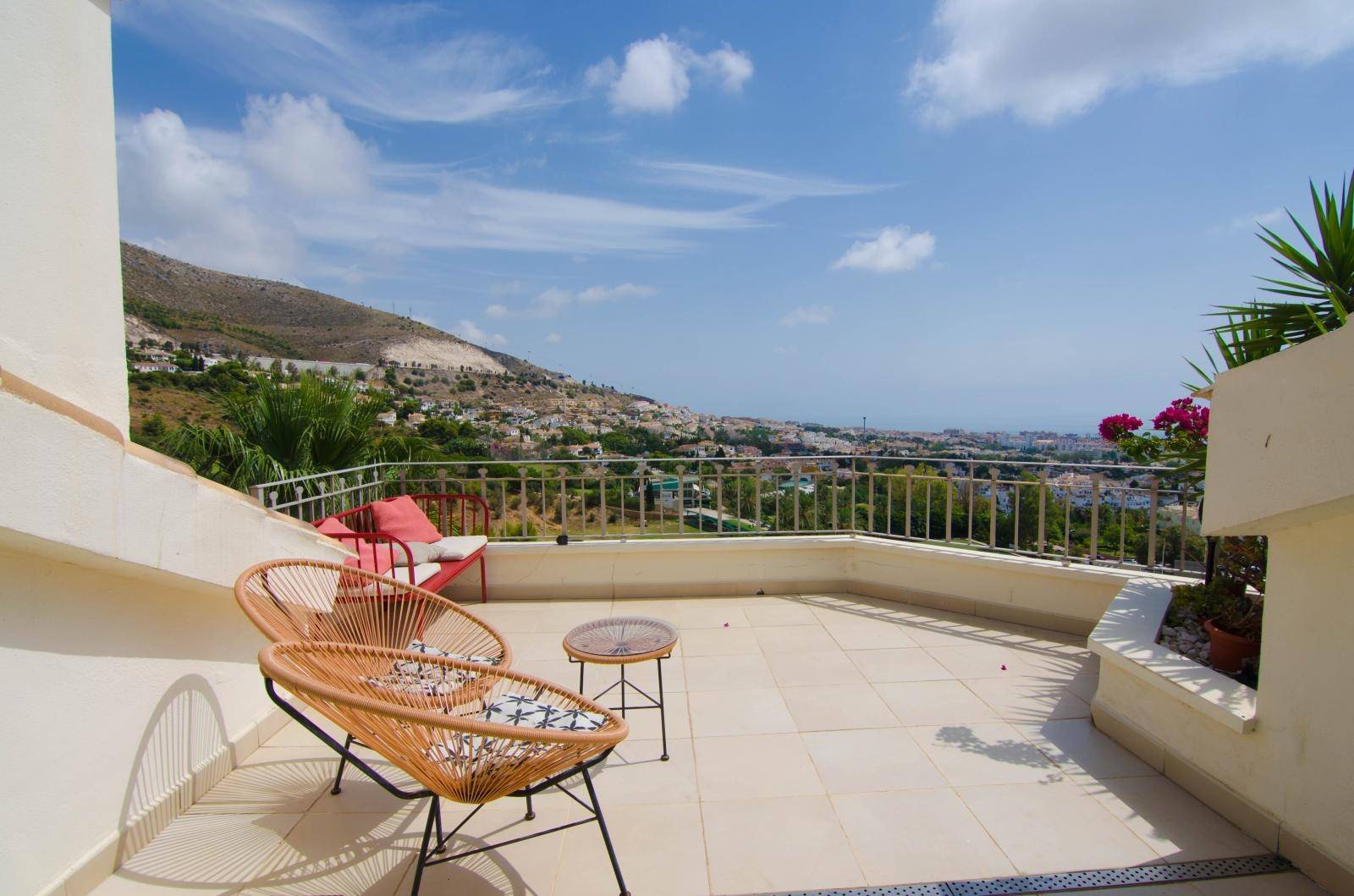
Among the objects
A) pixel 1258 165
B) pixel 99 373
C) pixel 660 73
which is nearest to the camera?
pixel 99 373

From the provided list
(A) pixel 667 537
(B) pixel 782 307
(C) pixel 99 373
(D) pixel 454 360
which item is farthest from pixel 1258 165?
(D) pixel 454 360

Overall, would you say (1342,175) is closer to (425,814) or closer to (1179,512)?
(1179,512)

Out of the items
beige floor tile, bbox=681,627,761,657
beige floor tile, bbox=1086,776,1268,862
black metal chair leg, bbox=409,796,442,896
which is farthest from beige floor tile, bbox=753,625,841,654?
black metal chair leg, bbox=409,796,442,896

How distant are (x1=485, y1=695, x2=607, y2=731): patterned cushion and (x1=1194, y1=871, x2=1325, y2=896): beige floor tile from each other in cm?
187

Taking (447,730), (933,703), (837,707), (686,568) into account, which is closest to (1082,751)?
(933,703)

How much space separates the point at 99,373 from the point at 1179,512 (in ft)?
17.9

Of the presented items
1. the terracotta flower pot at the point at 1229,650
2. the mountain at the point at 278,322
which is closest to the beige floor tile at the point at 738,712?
the terracotta flower pot at the point at 1229,650

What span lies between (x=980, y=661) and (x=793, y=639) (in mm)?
1118

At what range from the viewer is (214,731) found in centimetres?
235

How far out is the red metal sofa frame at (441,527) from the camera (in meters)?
3.53

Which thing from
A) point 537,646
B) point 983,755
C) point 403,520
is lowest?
point 537,646

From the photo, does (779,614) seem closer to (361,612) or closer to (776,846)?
(776,846)

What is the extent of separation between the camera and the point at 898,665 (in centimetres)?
349

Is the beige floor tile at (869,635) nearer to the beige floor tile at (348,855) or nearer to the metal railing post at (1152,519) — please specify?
the metal railing post at (1152,519)
